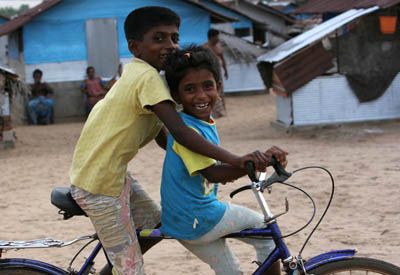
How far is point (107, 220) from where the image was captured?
3.07m

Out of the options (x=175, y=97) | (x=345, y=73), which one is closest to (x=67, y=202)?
(x=175, y=97)

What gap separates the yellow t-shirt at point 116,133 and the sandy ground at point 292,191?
2089 millimetres

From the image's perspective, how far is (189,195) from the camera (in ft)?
9.67

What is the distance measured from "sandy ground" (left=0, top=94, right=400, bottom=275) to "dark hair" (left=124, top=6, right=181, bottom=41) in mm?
2307

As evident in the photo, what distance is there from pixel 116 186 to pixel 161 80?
47cm

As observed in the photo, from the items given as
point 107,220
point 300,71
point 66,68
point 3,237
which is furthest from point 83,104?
point 107,220

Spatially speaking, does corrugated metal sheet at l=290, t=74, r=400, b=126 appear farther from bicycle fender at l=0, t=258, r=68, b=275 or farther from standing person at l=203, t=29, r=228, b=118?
bicycle fender at l=0, t=258, r=68, b=275

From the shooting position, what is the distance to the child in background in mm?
2941

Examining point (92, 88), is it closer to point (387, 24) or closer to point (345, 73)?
point (345, 73)

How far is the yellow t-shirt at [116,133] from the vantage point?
2930mm

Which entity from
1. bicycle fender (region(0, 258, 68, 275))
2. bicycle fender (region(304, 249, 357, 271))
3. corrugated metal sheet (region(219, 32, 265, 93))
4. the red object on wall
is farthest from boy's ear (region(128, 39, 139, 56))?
corrugated metal sheet (region(219, 32, 265, 93))

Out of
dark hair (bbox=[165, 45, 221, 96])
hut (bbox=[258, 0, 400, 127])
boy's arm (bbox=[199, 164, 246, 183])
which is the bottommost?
hut (bbox=[258, 0, 400, 127])

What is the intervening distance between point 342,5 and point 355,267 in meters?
11.6

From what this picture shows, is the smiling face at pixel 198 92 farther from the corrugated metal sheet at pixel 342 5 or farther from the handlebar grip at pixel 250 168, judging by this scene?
the corrugated metal sheet at pixel 342 5
